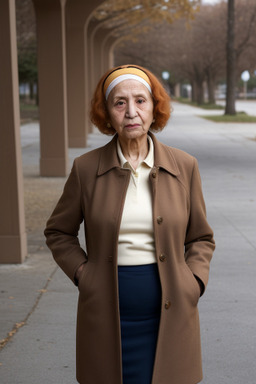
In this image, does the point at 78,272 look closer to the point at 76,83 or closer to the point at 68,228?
the point at 68,228

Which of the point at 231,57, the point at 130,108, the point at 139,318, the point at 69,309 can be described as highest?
the point at 231,57

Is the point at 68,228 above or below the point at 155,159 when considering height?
below

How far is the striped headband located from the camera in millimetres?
2703

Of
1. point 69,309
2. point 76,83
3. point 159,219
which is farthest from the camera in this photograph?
point 76,83

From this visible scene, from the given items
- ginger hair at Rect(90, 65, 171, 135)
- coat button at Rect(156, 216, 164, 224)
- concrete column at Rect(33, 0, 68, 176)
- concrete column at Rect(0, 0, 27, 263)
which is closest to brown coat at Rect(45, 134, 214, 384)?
coat button at Rect(156, 216, 164, 224)

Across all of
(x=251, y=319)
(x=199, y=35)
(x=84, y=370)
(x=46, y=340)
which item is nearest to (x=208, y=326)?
(x=251, y=319)

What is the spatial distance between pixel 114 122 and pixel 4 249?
4973mm

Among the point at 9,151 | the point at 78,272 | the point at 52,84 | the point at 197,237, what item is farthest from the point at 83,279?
the point at 52,84

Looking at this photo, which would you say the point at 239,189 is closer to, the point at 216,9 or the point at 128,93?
the point at 128,93

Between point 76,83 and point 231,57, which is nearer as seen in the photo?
point 76,83

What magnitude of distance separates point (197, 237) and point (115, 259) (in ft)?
1.32

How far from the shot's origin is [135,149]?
280 cm

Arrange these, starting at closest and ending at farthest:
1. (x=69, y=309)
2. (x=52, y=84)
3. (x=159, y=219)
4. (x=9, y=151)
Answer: (x=159, y=219) < (x=69, y=309) < (x=9, y=151) < (x=52, y=84)

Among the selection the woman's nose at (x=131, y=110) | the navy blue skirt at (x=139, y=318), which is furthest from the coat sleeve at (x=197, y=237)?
the woman's nose at (x=131, y=110)
